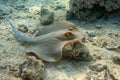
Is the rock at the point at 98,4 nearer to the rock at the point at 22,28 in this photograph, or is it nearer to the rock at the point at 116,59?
the rock at the point at 22,28

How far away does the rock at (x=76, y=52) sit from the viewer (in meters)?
3.38

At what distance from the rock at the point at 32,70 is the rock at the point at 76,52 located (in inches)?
25.6

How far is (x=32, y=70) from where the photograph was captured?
2.85m

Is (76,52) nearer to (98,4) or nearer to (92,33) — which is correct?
(92,33)

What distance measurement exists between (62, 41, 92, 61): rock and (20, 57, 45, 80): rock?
2.13ft

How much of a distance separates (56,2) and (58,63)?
3467mm

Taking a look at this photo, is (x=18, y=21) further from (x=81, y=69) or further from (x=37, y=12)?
(x=81, y=69)

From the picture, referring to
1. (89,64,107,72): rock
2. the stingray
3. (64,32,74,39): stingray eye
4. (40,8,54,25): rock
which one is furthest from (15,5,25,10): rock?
(89,64,107,72): rock

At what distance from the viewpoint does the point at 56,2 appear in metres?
6.31

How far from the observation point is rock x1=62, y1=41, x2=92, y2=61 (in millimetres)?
3379

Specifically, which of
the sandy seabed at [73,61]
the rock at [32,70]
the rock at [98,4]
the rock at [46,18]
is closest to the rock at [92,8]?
the rock at [98,4]

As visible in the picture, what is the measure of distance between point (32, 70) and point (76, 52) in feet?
3.18

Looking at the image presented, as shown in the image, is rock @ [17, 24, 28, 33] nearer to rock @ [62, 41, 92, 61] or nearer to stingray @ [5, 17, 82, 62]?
stingray @ [5, 17, 82, 62]

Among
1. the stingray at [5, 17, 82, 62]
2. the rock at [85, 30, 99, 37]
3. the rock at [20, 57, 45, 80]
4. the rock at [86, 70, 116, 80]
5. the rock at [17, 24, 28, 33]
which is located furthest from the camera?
the rock at [17, 24, 28, 33]
